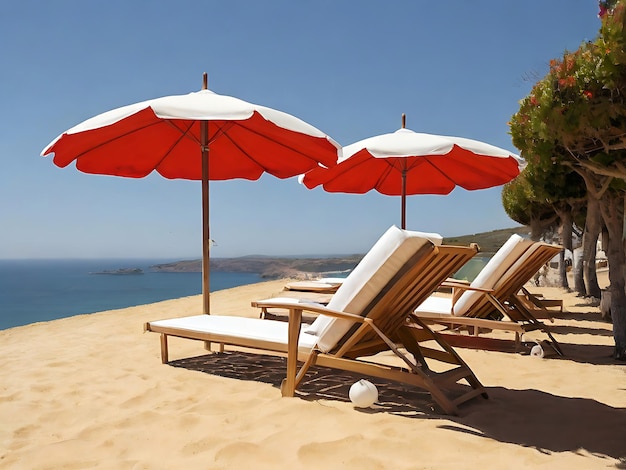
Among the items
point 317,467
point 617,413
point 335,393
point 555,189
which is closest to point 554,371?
point 617,413

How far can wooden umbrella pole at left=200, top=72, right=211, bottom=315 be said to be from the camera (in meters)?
5.57

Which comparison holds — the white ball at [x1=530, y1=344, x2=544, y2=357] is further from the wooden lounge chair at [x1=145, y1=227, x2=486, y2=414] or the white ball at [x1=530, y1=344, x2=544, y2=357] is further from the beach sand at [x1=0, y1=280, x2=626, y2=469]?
the wooden lounge chair at [x1=145, y1=227, x2=486, y2=414]

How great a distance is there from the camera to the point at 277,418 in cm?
303

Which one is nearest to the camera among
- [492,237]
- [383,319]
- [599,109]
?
[383,319]

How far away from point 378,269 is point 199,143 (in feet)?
10.0

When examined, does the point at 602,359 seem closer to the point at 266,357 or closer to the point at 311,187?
the point at 266,357

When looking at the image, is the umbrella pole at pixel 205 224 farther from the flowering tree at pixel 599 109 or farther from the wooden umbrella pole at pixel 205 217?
the flowering tree at pixel 599 109

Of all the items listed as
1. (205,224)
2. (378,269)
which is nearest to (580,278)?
(205,224)

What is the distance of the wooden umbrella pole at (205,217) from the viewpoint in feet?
18.3

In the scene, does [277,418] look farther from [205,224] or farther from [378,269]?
[205,224]

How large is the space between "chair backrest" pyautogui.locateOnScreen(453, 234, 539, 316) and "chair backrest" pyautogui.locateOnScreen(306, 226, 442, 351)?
7.46 ft

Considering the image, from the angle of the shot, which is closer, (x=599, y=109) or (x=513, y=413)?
(x=513, y=413)

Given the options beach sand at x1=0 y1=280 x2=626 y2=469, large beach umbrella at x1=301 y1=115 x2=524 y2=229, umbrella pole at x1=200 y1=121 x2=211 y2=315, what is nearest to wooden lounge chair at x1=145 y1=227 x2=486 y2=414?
beach sand at x1=0 y1=280 x2=626 y2=469

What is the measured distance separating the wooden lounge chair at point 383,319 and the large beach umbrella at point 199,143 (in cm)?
179
